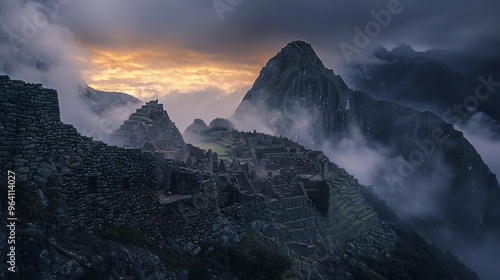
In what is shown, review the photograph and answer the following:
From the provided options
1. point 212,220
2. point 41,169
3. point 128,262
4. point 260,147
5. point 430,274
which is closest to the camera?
point 41,169

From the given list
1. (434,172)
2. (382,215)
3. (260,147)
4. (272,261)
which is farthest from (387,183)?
(272,261)

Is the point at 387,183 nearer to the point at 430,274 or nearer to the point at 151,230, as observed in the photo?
the point at 430,274

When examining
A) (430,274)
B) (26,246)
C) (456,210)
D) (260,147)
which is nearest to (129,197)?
(26,246)

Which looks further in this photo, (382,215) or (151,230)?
(382,215)

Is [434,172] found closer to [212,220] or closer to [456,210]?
[456,210]

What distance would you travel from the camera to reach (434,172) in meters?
196

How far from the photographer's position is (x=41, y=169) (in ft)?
31.4

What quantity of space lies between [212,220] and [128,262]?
407 cm

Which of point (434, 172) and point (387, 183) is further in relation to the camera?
point (434, 172)

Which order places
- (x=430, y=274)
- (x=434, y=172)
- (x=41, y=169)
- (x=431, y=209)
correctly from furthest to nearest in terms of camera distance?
(x=434, y=172) → (x=431, y=209) → (x=430, y=274) → (x=41, y=169)

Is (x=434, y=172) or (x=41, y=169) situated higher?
(x=434, y=172)

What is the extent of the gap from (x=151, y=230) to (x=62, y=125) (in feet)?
12.9

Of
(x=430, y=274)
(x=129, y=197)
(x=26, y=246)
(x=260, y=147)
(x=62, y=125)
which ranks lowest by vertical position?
(x=430, y=274)

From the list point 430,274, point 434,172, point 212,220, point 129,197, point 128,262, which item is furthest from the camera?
point 434,172
